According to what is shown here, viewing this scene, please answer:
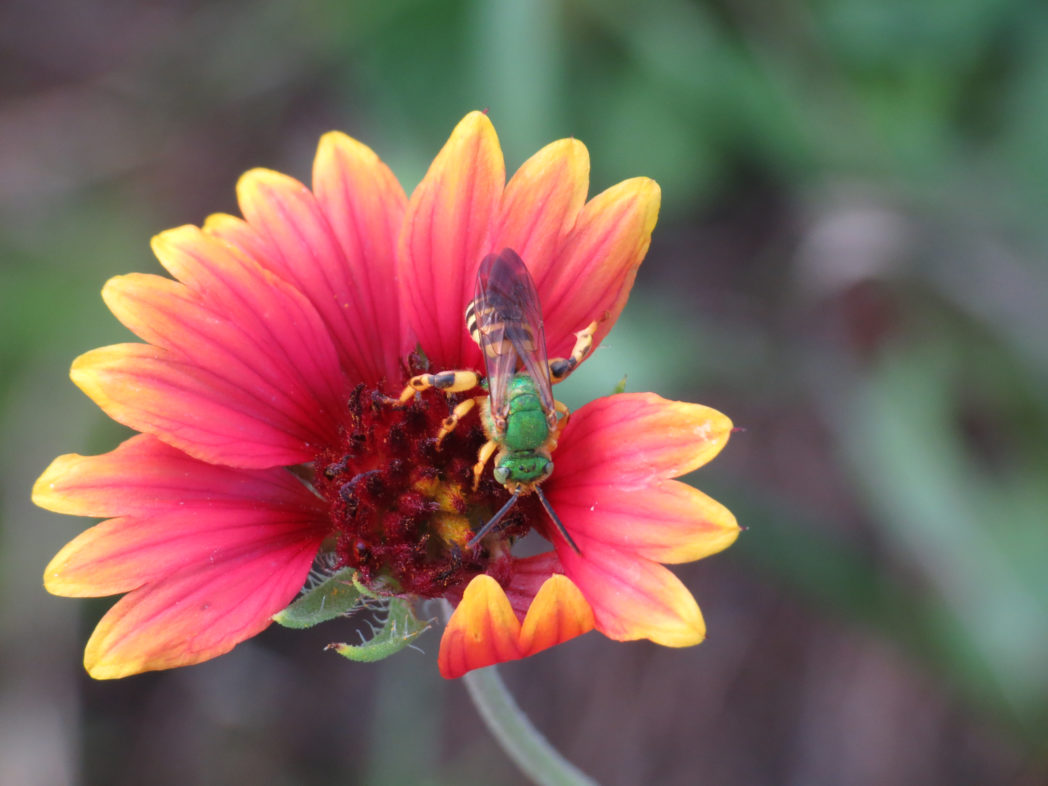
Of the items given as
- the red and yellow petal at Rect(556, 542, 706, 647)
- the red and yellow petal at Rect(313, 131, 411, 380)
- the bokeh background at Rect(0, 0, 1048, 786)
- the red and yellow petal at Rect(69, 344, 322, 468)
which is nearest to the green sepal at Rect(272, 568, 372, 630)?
the red and yellow petal at Rect(69, 344, 322, 468)

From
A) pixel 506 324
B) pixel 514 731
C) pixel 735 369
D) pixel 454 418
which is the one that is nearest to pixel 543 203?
pixel 506 324

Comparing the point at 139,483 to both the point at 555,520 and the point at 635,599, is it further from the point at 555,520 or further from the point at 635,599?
the point at 635,599

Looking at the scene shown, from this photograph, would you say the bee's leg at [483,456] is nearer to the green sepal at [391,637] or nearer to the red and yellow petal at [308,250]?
the green sepal at [391,637]

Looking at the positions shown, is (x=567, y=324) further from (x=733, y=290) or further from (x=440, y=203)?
(x=733, y=290)

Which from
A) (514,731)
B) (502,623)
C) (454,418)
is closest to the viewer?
(502,623)

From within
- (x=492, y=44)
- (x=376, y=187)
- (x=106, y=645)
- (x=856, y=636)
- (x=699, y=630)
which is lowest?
(x=856, y=636)

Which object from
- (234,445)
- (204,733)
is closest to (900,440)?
(234,445)
